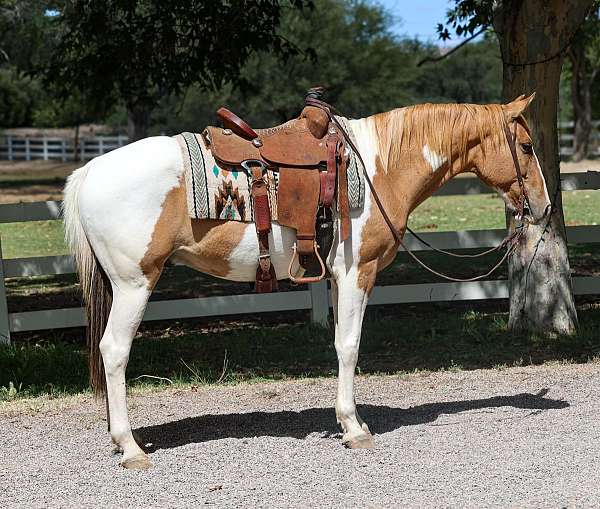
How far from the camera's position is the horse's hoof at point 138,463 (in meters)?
4.93

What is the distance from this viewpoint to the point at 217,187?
16.4 feet

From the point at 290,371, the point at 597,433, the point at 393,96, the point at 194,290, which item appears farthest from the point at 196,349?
the point at 393,96

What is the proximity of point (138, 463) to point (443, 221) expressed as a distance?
502 inches

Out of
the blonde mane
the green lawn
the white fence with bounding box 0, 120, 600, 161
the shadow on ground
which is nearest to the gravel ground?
the shadow on ground

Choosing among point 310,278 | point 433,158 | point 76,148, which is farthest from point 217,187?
point 76,148

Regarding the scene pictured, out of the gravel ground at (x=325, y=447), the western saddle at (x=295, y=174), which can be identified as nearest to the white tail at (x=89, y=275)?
the gravel ground at (x=325, y=447)

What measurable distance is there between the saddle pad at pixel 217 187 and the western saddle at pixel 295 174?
0.04 meters

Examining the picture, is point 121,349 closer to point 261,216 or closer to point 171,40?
point 261,216

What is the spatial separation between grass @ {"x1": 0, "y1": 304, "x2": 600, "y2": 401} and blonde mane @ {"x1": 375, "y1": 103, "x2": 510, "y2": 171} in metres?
2.49

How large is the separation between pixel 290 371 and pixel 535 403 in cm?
212

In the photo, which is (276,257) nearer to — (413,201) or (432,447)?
(413,201)

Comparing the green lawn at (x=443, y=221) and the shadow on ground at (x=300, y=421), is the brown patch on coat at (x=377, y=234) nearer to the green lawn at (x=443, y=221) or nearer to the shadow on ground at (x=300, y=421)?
the shadow on ground at (x=300, y=421)

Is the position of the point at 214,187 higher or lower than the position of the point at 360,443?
higher

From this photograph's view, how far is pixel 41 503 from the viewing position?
4.45 m
